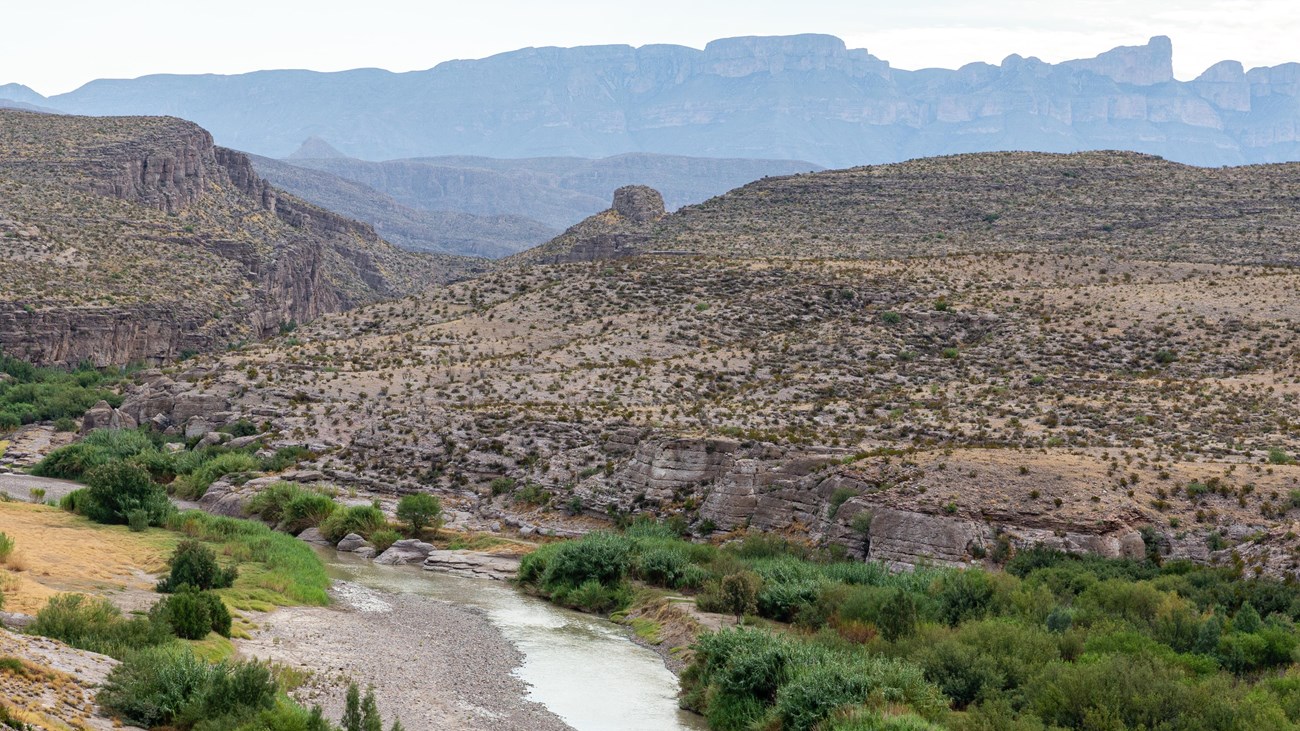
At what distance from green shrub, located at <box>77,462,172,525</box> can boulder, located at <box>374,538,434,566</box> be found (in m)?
6.76

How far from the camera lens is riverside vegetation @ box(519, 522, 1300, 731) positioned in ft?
69.8

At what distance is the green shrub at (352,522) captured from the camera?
4422cm

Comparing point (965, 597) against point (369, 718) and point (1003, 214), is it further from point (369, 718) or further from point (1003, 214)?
point (1003, 214)

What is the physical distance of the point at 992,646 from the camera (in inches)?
997

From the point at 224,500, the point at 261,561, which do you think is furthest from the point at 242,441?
the point at 261,561

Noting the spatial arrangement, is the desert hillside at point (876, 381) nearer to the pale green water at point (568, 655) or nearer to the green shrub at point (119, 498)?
the pale green water at point (568, 655)

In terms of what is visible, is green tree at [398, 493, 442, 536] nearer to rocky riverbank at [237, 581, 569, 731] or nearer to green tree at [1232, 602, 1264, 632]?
rocky riverbank at [237, 581, 569, 731]

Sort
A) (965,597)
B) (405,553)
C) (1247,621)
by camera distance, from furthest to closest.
Answer: (405,553) → (965,597) → (1247,621)

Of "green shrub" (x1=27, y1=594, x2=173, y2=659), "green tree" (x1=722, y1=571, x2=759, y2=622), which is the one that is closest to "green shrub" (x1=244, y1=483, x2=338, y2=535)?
"green tree" (x1=722, y1=571, x2=759, y2=622)

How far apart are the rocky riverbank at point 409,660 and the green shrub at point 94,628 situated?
85.1 inches

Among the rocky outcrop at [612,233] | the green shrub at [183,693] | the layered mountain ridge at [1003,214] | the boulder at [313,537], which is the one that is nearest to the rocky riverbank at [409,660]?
the green shrub at [183,693]

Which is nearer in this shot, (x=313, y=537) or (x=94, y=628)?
(x=94, y=628)

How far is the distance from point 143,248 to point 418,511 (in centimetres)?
6472

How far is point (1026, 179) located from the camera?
322 ft
